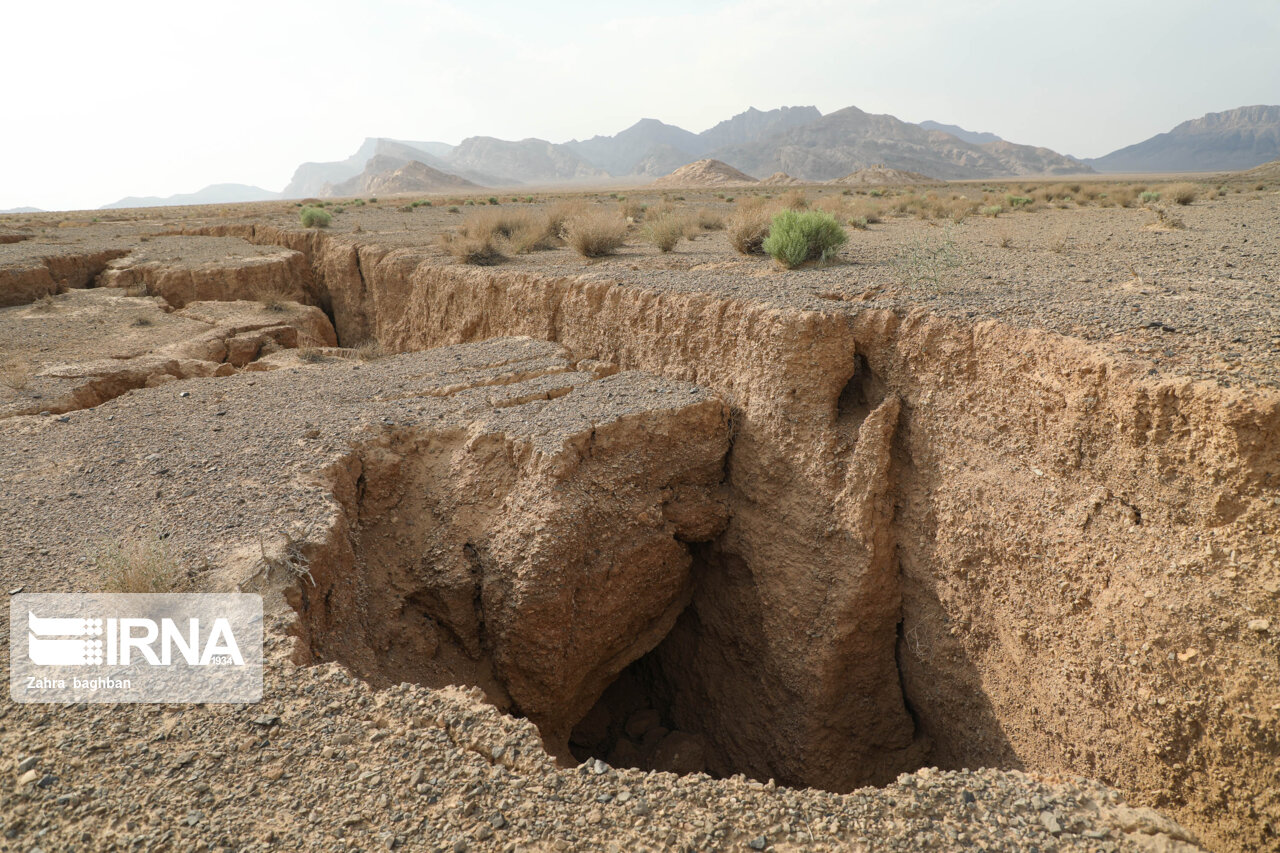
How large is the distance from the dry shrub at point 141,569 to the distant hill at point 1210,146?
144m

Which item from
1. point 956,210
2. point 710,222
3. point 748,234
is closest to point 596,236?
point 748,234

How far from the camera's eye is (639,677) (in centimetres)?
695

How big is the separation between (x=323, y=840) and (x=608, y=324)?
5164mm

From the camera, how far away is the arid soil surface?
8.51 feet

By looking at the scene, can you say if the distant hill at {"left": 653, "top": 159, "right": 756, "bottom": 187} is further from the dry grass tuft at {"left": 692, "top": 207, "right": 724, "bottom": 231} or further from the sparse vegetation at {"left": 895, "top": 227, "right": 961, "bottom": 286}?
the sparse vegetation at {"left": 895, "top": 227, "right": 961, "bottom": 286}

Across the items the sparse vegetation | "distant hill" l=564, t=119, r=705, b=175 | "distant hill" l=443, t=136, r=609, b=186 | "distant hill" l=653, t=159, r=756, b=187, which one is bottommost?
the sparse vegetation

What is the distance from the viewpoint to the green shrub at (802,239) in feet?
24.0

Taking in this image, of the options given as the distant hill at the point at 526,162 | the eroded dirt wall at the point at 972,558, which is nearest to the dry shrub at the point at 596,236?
the eroded dirt wall at the point at 972,558

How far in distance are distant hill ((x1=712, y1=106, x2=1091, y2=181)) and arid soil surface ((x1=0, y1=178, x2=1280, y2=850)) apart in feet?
290

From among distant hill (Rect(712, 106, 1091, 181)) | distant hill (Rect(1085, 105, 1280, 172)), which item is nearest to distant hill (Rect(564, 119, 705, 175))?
distant hill (Rect(712, 106, 1091, 181))

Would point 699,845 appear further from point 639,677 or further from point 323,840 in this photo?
point 639,677

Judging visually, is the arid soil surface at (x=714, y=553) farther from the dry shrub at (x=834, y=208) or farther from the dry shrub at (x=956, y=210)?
the dry shrub at (x=956, y=210)

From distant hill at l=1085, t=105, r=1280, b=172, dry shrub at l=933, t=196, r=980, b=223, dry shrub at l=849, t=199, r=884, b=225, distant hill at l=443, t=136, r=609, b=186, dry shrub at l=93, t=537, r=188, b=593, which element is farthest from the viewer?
distant hill at l=443, t=136, r=609, b=186

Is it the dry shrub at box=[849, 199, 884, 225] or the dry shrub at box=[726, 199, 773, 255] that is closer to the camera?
the dry shrub at box=[726, 199, 773, 255]
